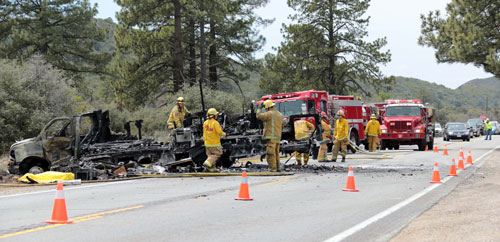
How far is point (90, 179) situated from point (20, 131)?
1284 centimetres

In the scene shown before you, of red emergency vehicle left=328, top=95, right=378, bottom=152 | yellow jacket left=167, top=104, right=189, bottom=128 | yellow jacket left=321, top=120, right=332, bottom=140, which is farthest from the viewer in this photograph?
red emergency vehicle left=328, top=95, right=378, bottom=152

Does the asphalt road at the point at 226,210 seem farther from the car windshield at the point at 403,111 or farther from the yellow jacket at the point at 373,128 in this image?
the car windshield at the point at 403,111

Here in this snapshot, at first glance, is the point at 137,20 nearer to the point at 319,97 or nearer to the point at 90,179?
the point at 319,97

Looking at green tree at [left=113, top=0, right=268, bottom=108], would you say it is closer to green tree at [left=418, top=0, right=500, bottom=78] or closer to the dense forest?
the dense forest

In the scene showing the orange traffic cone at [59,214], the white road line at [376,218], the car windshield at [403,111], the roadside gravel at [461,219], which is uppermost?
the car windshield at [403,111]

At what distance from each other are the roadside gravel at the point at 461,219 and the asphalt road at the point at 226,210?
212 millimetres

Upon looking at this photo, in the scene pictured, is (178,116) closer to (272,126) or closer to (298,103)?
(272,126)

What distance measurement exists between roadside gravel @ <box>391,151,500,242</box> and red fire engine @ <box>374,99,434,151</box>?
16.8 meters

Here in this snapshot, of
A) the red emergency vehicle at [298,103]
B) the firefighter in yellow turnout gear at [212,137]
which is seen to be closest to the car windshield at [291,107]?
the red emergency vehicle at [298,103]

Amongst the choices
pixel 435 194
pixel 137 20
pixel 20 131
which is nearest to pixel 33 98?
pixel 20 131

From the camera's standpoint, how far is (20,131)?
2586 centimetres

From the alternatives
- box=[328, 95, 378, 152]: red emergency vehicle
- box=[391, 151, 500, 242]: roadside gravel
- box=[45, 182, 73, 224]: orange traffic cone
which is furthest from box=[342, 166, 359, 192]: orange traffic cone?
box=[328, 95, 378, 152]: red emergency vehicle

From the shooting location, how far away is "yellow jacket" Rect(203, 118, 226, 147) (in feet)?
47.9

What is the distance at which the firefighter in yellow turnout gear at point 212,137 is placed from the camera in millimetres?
14610
